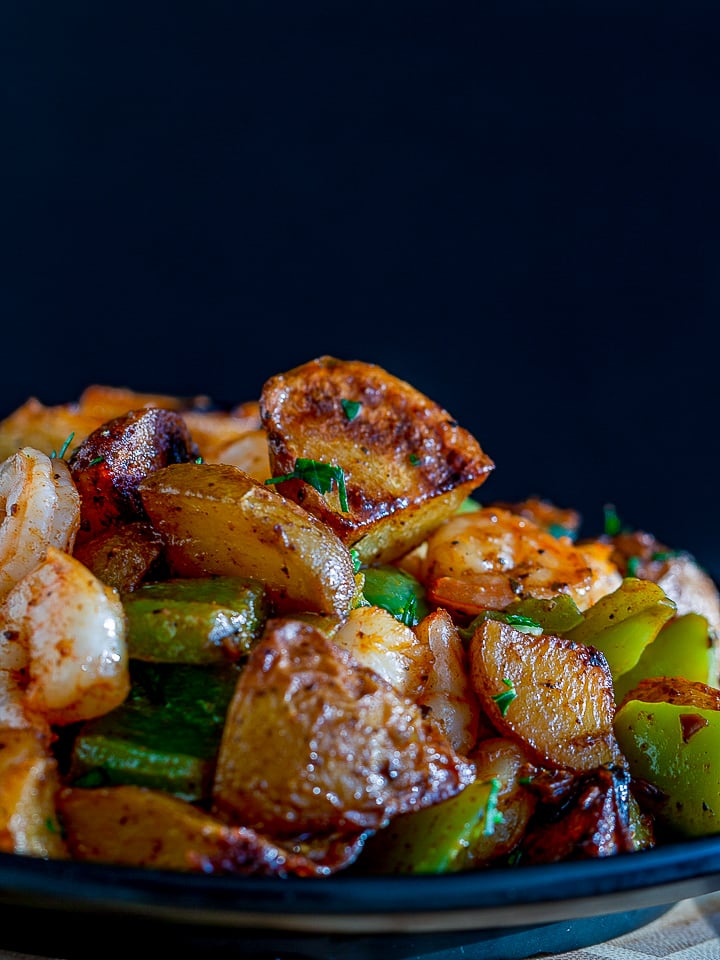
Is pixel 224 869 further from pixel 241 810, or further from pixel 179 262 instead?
pixel 179 262

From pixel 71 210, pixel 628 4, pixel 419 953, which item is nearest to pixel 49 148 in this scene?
pixel 71 210

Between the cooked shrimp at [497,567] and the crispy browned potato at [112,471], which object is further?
the cooked shrimp at [497,567]

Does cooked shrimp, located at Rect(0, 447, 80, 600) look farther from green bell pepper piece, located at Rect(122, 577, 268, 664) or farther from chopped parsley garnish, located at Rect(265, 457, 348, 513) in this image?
chopped parsley garnish, located at Rect(265, 457, 348, 513)

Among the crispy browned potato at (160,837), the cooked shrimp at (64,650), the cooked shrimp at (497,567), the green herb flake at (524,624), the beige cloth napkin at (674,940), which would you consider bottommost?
the beige cloth napkin at (674,940)

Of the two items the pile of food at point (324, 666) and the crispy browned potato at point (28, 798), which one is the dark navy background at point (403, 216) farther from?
the crispy browned potato at point (28, 798)

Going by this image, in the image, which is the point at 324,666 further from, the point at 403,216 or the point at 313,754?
the point at 403,216

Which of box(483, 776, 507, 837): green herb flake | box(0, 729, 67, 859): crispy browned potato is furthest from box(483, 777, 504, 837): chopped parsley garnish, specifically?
box(0, 729, 67, 859): crispy browned potato

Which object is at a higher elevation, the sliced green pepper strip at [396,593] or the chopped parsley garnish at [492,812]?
the sliced green pepper strip at [396,593]

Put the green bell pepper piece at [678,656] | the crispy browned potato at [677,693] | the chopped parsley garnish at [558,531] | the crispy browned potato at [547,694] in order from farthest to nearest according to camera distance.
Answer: the chopped parsley garnish at [558,531] → the green bell pepper piece at [678,656] → the crispy browned potato at [677,693] → the crispy browned potato at [547,694]

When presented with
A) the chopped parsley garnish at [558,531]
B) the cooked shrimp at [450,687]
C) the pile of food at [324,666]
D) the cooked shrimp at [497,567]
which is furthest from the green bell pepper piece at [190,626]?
the chopped parsley garnish at [558,531]
